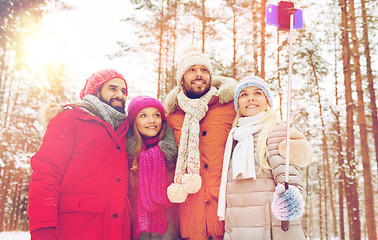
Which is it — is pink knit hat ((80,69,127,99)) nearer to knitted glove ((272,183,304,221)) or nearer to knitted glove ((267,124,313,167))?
knitted glove ((267,124,313,167))

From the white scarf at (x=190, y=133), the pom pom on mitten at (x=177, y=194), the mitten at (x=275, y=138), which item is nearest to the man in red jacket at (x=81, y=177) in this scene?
the pom pom on mitten at (x=177, y=194)

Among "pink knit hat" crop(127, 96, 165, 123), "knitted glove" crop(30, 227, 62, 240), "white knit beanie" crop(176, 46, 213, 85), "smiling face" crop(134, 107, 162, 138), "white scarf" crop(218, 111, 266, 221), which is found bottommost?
"knitted glove" crop(30, 227, 62, 240)

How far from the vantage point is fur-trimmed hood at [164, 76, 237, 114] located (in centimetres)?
375

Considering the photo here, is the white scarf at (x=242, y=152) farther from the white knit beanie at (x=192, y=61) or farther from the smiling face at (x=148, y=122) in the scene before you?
the white knit beanie at (x=192, y=61)

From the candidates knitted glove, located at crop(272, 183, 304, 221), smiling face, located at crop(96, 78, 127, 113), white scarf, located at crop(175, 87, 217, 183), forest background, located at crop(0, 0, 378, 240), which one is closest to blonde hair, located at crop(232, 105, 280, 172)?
knitted glove, located at crop(272, 183, 304, 221)

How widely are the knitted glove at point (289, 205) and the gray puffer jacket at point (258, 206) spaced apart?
0.26 metres

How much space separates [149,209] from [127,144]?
828mm

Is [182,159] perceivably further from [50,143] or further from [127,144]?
[50,143]

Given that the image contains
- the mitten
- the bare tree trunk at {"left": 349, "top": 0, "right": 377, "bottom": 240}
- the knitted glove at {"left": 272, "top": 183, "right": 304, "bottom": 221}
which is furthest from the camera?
the bare tree trunk at {"left": 349, "top": 0, "right": 377, "bottom": 240}

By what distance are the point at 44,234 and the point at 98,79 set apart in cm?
186

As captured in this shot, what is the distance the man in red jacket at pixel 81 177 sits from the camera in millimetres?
2713

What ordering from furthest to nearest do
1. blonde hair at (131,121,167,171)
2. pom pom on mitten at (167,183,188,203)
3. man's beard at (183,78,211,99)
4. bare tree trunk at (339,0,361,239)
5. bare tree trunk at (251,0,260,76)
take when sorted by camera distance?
bare tree trunk at (251,0,260,76), bare tree trunk at (339,0,361,239), man's beard at (183,78,211,99), blonde hair at (131,121,167,171), pom pom on mitten at (167,183,188,203)

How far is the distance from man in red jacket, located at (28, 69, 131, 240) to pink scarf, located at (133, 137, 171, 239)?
0.16 metres

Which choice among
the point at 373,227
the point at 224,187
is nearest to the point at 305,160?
the point at 224,187
